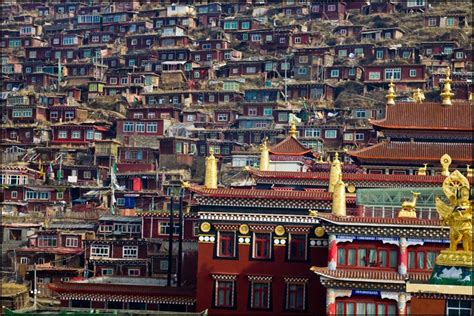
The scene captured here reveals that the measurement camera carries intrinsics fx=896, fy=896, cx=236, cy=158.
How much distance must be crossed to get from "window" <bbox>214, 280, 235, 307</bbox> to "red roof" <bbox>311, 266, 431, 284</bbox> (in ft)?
20.0

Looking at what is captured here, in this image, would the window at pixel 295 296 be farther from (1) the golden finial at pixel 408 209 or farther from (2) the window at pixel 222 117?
(2) the window at pixel 222 117

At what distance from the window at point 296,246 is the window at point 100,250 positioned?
81.3 feet

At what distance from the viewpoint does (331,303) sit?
36656mm

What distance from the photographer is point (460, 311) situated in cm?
2119

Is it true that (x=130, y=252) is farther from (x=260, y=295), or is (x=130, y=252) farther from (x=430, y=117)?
(x=430, y=117)

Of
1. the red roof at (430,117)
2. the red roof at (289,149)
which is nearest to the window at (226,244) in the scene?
the red roof at (430,117)

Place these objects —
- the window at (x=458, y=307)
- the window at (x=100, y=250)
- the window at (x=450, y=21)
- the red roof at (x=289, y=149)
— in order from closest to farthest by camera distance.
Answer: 1. the window at (x=458, y=307)
2. the red roof at (x=289, y=149)
3. the window at (x=100, y=250)
4. the window at (x=450, y=21)

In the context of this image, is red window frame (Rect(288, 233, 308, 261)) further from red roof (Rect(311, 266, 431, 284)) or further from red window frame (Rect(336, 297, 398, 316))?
red window frame (Rect(336, 297, 398, 316))

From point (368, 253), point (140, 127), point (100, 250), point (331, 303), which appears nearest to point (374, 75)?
point (140, 127)

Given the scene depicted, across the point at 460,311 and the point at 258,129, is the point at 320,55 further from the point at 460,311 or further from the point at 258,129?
the point at 460,311

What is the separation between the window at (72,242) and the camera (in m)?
67.2

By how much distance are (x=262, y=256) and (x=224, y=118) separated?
191 ft

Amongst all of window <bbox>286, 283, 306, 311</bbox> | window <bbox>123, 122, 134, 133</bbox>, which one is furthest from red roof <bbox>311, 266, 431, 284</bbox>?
window <bbox>123, 122, 134, 133</bbox>

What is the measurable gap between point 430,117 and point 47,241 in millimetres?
31529
